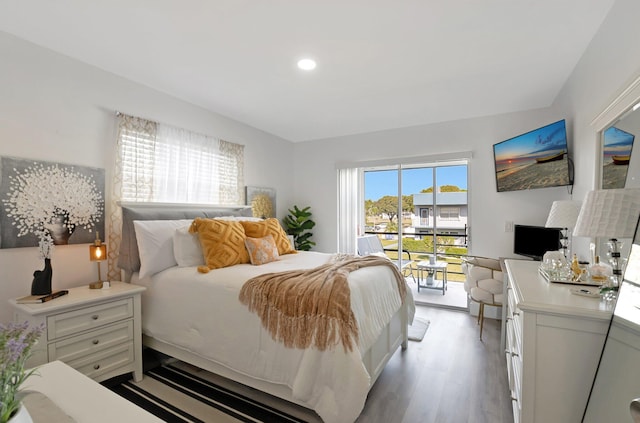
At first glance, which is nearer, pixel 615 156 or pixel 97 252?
pixel 615 156

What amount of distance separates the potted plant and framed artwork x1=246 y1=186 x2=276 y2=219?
35 cm

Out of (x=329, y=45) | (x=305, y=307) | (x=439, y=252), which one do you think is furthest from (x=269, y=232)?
(x=439, y=252)

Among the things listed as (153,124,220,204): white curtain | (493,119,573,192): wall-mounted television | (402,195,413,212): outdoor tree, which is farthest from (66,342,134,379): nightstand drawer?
(493,119,573,192): wall-mounted television

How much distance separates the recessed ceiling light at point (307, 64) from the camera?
8.07 feet

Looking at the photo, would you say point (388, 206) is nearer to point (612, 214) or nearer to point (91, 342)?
point (612, 214)

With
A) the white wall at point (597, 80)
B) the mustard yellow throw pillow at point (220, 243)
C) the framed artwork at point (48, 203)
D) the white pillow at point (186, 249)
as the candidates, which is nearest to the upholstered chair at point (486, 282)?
the white wall at point (597, 80)

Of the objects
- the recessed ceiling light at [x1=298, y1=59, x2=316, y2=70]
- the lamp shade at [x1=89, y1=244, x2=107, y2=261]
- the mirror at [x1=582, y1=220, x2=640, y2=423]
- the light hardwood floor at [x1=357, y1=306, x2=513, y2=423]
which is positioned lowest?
the light hardwood floor at [x1=357, y1=306, x2=513, y2=423]

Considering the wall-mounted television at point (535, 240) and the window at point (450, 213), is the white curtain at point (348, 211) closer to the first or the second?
the window at point (450, 213)

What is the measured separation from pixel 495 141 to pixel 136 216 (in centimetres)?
420

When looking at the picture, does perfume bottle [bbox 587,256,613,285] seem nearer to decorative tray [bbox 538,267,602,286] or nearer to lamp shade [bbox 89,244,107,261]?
decorative tray [bbox 538,267,602,286]

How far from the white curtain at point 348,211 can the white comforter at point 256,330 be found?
2.31 metres

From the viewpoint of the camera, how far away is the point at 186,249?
260 cm

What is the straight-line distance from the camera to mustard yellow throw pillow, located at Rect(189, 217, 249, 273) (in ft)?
8.26

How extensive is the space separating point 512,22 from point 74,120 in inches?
134
